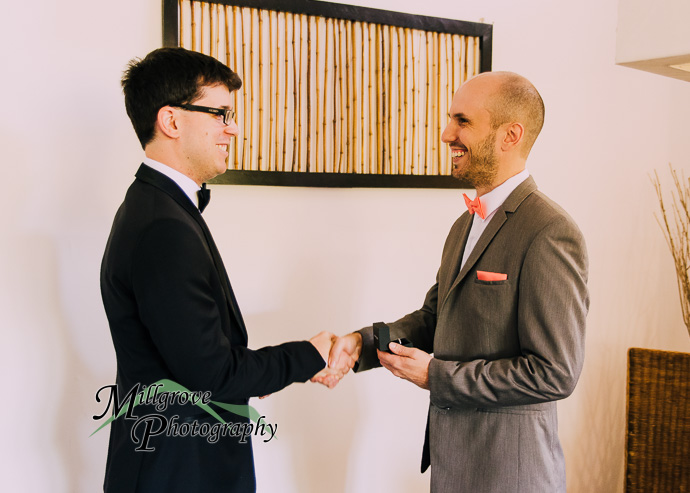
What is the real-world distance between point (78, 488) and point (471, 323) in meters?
1.56

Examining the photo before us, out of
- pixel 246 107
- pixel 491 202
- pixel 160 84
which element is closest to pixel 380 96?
pixel 246 107

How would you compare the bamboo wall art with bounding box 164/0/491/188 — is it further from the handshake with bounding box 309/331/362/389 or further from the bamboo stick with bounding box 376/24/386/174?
the handshake with bounding box 309/331/362/389

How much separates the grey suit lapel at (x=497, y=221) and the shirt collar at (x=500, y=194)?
46mm

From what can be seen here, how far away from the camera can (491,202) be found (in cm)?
199

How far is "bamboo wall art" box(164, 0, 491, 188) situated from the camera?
2479mm

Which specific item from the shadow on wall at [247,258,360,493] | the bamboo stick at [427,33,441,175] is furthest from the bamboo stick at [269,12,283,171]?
the bamboo stick at [427,33,441,175]

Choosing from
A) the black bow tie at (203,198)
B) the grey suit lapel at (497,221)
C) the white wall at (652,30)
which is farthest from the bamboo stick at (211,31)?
the white wall at (652,30)

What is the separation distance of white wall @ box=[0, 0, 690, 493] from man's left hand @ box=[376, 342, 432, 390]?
811mm

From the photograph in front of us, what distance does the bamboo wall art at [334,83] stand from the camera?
248 cm

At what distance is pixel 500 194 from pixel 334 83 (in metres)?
1.02

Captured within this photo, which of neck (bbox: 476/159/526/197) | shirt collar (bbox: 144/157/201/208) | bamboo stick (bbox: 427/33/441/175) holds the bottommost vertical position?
shirt collar (bbox: 144/157/201/208)

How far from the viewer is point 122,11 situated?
2.31 metres

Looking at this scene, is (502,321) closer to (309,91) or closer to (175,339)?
(175,339)

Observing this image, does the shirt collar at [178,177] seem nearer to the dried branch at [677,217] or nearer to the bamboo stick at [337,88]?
the bamboo stick at [337,88]
